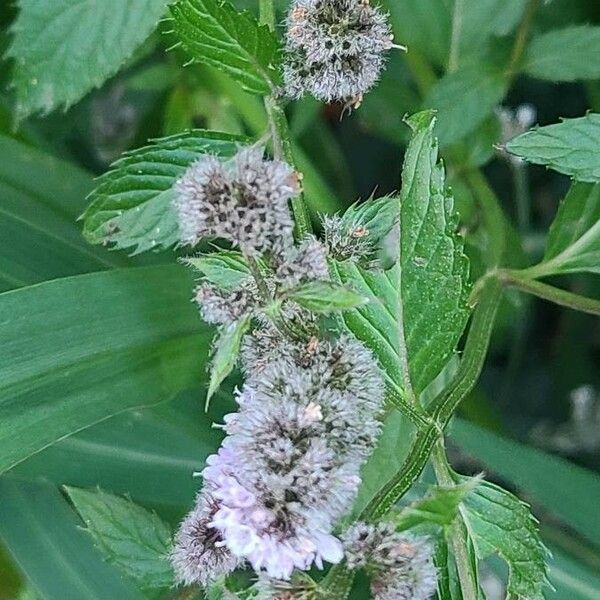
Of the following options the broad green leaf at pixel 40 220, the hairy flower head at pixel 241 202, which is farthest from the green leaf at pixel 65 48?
the hairy flower head at pixel 241 202

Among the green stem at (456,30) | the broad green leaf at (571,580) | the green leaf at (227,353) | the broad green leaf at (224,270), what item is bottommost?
the broad green leaf at (571,580)

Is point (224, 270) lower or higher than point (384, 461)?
higher

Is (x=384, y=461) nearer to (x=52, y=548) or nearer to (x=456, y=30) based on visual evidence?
(x=52, y=548)

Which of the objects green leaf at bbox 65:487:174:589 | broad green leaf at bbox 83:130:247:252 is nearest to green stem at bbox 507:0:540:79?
broad green leaf at bbox 83:130:247:252

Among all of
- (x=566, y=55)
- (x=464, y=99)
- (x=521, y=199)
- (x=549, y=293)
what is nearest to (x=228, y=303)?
(x=549, y=293)

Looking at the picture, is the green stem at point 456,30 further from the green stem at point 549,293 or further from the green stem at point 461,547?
the green stem at point 461,547

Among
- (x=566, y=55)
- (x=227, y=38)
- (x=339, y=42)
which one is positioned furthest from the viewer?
(x=566, y=55)
